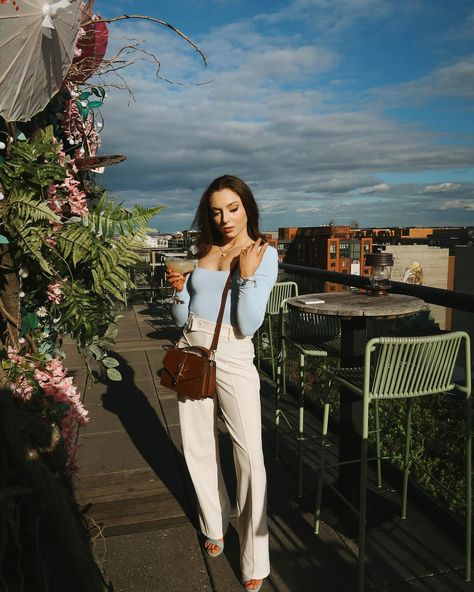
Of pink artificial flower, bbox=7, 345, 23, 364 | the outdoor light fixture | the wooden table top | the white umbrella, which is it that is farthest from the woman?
the outdoor light fixture

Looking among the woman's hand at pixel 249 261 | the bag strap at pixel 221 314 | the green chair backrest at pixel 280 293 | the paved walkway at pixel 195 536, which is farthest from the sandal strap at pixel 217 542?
the green chair backrest at pixel 280 293

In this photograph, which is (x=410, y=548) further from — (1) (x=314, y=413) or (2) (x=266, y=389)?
(2) (x=266, y=389)

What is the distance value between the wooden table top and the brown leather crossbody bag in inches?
22.3

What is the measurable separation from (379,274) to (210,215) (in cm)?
119

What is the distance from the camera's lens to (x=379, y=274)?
2895 millimetres

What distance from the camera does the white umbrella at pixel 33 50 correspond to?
4.03 ft

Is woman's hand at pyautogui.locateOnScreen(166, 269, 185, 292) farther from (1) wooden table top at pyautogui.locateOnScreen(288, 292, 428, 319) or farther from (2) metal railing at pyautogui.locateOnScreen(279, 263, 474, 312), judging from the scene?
(2) metal railing at pyautogui.locateOnScreen(279, 263, 474, 312)

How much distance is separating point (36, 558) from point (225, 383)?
3.02 feet

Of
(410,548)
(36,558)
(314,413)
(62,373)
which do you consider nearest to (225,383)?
(62,373)

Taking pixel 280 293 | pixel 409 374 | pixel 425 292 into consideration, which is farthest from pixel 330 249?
pixel 409 374

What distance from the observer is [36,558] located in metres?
1.49

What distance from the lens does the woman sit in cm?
199

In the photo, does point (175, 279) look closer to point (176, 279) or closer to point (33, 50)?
point (176, 279)

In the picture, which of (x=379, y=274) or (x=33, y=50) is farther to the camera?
(x=379, y=274)
